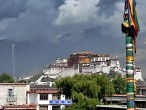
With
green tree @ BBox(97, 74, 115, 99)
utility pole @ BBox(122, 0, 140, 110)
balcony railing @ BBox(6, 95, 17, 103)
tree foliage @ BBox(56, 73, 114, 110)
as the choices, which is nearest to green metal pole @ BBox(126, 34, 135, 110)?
utility pole @ BBox(122, 0, 140, 110)

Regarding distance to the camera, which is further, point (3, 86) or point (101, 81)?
point (3, 86)

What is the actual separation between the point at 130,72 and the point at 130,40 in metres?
2.48

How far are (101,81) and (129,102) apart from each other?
39.0 m

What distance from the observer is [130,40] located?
34.0m

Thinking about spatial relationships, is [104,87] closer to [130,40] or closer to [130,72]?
[130,40]

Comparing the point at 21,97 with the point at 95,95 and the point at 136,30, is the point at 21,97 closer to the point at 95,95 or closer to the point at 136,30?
the point at 95,95

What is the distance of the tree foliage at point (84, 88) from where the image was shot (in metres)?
68.4

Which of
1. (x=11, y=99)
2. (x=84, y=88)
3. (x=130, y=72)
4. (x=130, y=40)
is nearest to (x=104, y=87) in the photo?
(x=84, y=88)

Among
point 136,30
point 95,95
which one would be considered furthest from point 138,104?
point 136,30

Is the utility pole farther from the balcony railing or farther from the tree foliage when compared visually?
the balcony railing

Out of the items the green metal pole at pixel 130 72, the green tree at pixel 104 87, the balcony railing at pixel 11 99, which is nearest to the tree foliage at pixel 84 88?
the green tree at pixel 104 87

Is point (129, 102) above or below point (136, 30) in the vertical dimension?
below

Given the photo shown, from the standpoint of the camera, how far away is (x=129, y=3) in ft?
113

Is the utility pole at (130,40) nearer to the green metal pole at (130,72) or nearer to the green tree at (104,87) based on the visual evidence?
the green metal pole at (130,72)
